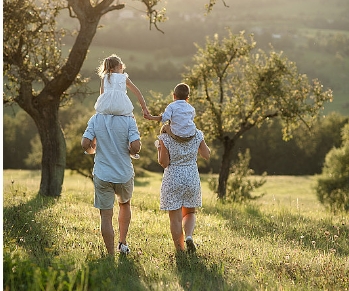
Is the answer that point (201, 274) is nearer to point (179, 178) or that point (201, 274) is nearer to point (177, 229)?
point (177, 229)

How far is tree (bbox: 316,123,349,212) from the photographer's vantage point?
1820 inches

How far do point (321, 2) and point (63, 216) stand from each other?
17057 cm

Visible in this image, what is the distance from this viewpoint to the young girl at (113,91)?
22.7 feet

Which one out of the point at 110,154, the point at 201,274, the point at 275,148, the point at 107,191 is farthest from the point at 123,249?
the point at 275,148

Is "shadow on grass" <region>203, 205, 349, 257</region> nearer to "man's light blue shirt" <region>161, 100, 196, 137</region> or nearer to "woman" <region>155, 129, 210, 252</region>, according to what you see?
"woman" <region>155, 129, 210, 252</region>

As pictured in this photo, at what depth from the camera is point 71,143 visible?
5178cm

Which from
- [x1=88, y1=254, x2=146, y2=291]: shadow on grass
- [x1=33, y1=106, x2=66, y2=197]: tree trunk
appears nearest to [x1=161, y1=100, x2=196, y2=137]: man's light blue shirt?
[x1=88, y1=254, x2=146, y2=291]: shadow on grass

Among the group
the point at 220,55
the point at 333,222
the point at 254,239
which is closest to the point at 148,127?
the point at 220,55

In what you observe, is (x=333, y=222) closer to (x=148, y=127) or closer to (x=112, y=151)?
(x=112, y=151)

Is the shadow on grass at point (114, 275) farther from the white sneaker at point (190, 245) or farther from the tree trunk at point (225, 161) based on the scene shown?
the tree trunk at point (225, 161)

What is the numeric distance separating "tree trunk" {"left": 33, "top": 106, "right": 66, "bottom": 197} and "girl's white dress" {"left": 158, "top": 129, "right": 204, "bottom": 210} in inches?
330

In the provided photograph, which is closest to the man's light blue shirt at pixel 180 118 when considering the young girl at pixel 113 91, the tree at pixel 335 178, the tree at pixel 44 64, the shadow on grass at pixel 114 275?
the young girl at pixel 113 91

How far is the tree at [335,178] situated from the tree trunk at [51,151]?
113ft

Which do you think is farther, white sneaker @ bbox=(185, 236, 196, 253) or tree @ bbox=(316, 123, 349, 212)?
tree @ bbox=(316, 123, 349, 212)
